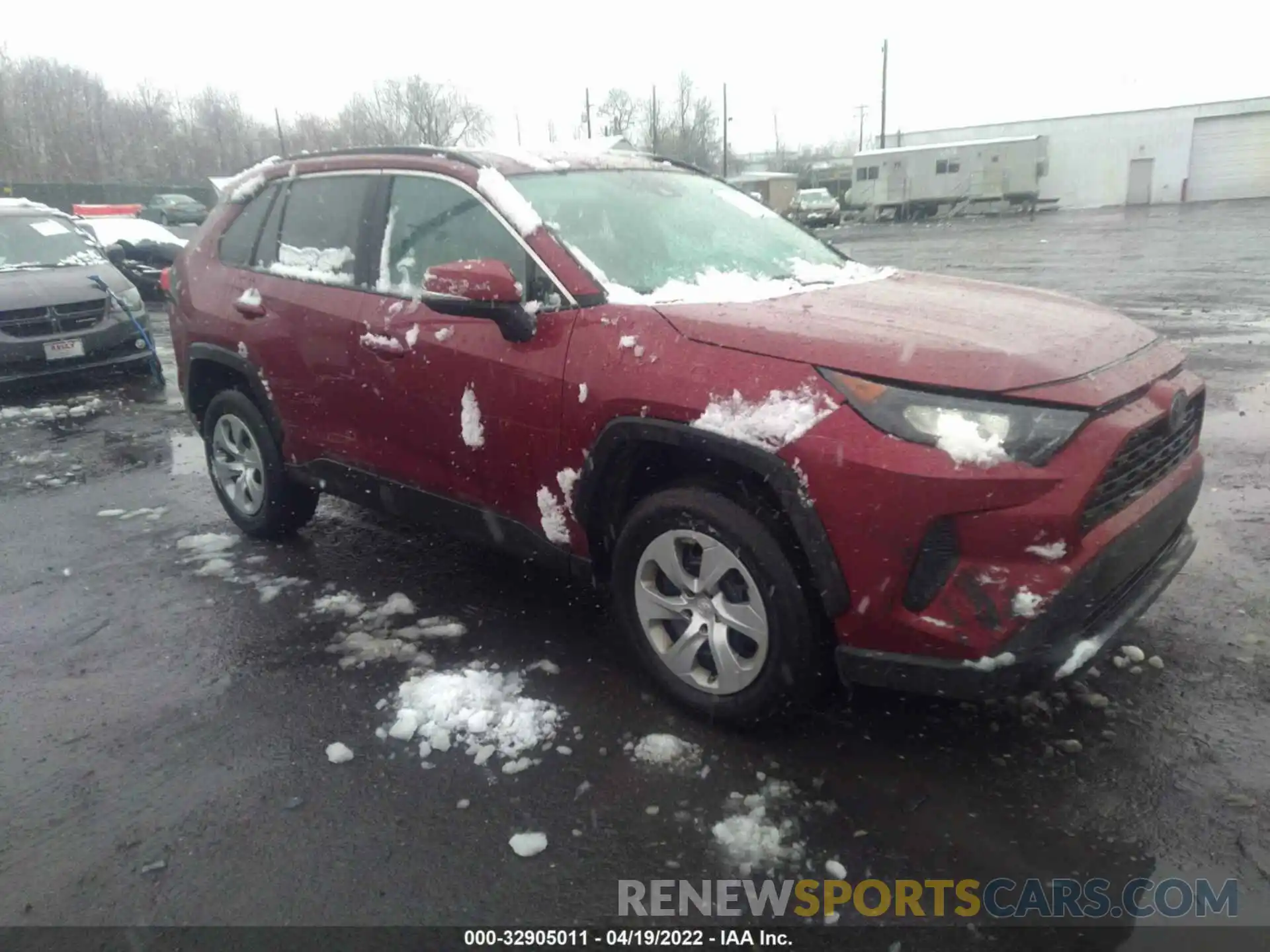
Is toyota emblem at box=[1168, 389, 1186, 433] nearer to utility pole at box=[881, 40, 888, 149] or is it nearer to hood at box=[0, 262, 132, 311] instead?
hood at box=[0, 262, 132, 311]

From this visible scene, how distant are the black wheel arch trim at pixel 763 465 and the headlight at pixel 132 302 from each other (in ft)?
25.7

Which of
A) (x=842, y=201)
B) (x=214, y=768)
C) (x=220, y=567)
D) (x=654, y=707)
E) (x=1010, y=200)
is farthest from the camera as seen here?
(x=842, y=201)

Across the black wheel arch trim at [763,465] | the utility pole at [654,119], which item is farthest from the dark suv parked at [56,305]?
the utility pole at [654,119]

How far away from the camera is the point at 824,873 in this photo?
96.9 inches

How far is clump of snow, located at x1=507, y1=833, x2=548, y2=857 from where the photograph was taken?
8.48 ft

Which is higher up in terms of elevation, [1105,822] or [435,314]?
[435,314]

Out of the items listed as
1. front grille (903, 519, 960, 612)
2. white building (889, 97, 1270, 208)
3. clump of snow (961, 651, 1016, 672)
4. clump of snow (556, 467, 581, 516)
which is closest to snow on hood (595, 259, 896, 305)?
clump of snow (556, 467, 581, 516)

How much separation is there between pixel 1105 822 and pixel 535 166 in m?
3.03

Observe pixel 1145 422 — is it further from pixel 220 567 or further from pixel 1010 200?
pixel 1010 200

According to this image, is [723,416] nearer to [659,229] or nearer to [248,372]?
[659,229]

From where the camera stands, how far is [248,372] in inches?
179

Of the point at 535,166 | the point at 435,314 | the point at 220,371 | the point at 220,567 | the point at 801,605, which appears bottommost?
the point at 220,567

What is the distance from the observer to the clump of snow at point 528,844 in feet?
8.48

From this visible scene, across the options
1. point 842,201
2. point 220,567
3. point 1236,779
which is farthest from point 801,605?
point 842,201
